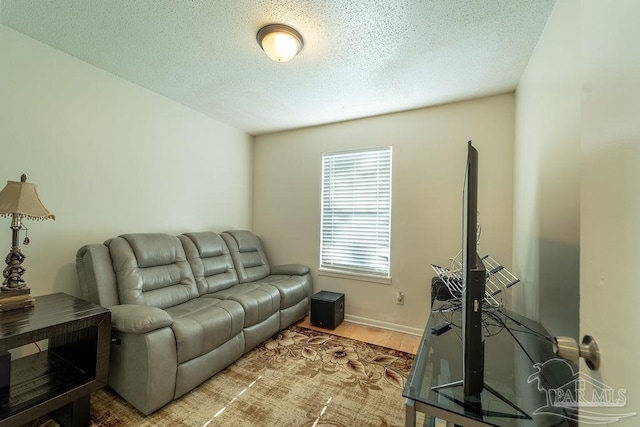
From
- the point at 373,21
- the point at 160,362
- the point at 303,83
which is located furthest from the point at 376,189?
the point at 160,362

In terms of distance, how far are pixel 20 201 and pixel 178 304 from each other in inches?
50.8

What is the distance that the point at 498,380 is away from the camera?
3.22 feet

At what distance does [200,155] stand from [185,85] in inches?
35.0

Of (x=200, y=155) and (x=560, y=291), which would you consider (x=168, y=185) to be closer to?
(x=200, y=155)

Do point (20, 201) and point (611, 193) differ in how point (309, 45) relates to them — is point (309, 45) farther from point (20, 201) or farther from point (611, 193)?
point (20, 201)

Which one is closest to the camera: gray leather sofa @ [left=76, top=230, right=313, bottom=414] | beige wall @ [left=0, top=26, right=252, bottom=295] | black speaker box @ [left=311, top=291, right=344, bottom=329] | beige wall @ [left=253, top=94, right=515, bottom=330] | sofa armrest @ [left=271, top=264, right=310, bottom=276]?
gray leather sofa @ [left=76, top=230, right=313, bottom=414]

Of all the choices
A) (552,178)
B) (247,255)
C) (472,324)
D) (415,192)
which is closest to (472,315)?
(472,324)

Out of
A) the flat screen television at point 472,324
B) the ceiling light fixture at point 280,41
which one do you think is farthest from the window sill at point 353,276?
the ceiling light fixture at point 280,41

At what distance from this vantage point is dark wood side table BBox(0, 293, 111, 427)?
1.32 metres

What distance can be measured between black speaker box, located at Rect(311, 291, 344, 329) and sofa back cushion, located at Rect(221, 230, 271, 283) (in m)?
0.81

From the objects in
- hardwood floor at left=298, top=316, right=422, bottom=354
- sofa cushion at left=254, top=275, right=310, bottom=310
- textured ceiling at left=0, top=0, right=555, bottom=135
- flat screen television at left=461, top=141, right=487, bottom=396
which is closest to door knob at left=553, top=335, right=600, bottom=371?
flat screen television at left=461, top=141, right=487, bottom=396

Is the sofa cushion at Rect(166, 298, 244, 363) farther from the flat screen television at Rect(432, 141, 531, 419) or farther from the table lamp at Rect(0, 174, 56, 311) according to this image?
the flat screen television at Rect(432, 141, 531, 419)

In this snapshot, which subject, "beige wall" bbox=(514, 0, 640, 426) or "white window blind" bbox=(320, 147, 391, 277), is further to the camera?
"white window blind" bbox=(320, 147, 391, 277)

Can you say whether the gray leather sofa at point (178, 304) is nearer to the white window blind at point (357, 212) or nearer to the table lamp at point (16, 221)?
the table lamp at point (16, 221)
